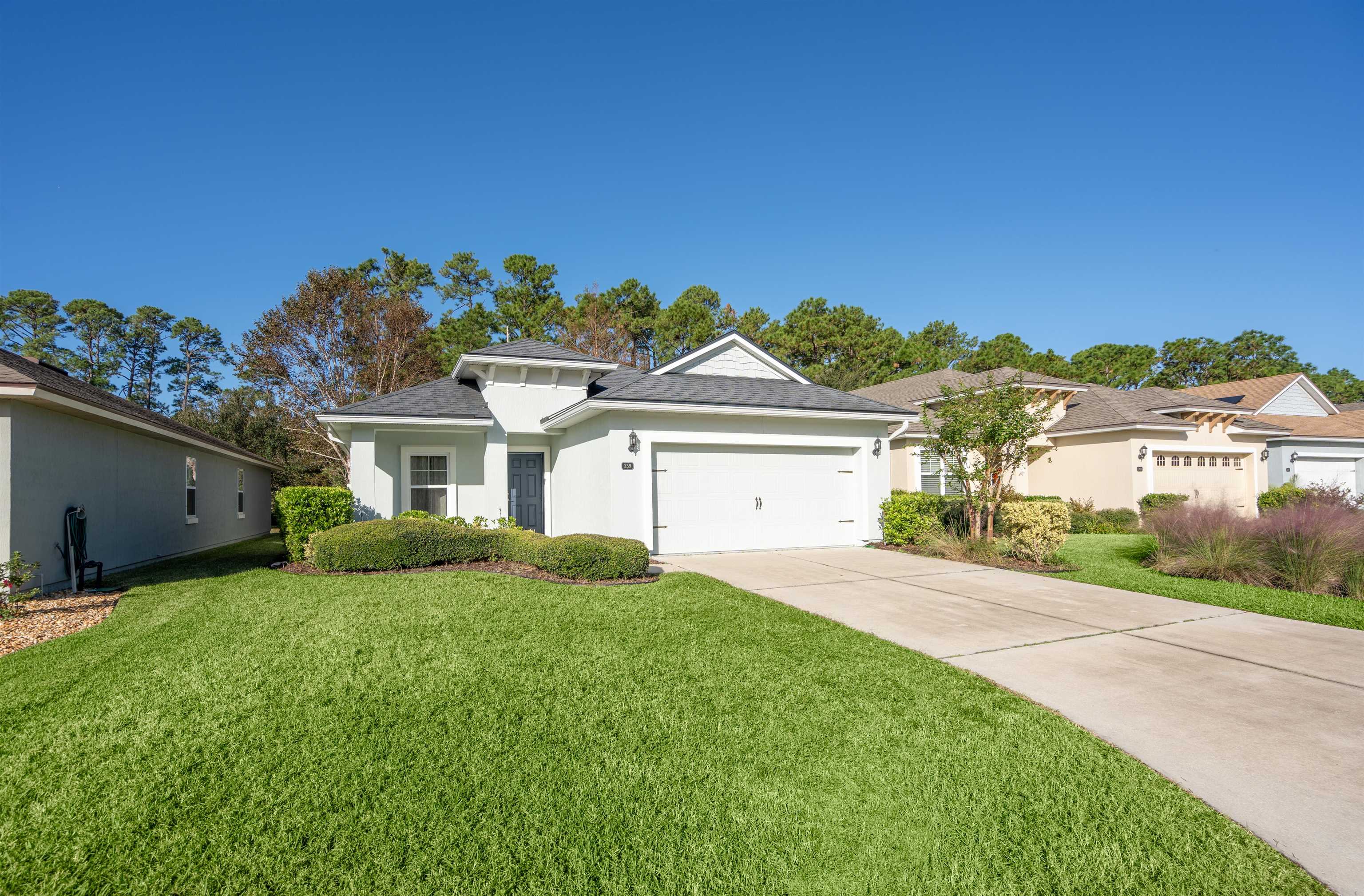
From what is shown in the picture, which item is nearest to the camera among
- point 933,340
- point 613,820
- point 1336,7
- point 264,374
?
point 613,820

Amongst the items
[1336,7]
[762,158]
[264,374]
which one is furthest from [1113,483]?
[264,374]

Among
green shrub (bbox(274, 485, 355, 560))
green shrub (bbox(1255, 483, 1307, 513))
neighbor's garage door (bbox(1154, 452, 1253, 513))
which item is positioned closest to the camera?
green shrub (bbox(274, 485, 355, 560))

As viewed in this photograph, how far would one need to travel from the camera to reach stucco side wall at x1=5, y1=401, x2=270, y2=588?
819 cm

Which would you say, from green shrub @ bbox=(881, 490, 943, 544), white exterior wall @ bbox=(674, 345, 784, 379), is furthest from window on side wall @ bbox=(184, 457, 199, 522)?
green shrub @ bbox=(881, 490, 943, 544)

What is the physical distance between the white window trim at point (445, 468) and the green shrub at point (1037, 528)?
10.9 meters

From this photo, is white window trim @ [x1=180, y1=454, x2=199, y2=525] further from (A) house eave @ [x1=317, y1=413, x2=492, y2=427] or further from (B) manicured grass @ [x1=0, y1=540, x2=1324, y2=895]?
(B) manicured grass @ [x1=0, y1=540, x2=1324, y2=895]

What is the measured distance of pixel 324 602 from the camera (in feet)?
23.7

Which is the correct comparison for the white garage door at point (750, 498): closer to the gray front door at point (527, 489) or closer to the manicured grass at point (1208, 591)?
the gray front door at point (527, 489)

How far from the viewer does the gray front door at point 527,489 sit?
47.2 feet

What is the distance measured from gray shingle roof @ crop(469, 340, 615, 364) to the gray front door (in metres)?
2.50

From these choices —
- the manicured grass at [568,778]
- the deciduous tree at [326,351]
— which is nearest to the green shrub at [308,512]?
the manicured grass at [568,778]

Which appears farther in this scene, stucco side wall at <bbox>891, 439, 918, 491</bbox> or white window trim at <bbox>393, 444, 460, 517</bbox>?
stucco side wall at <bbox>891, 439, 918, 491</bbox>

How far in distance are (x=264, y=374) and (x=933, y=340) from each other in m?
40.7

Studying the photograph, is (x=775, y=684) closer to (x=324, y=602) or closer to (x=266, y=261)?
(x=324, y=602)
